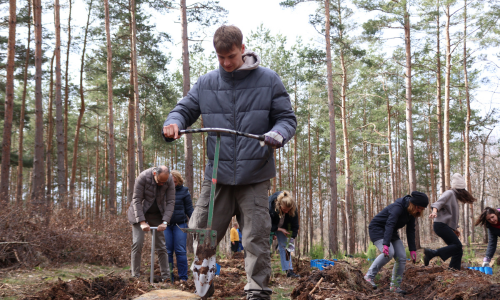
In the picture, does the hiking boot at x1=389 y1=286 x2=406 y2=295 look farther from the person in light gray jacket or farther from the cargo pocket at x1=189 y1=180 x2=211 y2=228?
the cargo pocket at x1=189 y1=180 x2=211 y2=228

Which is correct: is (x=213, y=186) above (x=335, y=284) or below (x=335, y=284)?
above

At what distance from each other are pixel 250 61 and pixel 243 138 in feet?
1.96

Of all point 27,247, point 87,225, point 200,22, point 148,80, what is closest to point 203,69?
point 148,80

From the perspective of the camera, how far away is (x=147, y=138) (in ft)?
83.2

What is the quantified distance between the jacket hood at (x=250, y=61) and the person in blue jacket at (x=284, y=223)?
4.19 metres

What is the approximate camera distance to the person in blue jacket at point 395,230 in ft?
18.5

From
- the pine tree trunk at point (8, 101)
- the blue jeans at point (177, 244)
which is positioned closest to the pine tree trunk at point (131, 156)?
the pine tree trunk at point (8, 101)

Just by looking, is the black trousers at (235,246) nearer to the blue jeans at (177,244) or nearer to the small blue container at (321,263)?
the small blue container at (321,263)

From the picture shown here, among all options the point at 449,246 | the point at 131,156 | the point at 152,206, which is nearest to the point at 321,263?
the point at 449,246

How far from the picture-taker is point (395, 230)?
598cm

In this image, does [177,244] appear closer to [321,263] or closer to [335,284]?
[335,284]

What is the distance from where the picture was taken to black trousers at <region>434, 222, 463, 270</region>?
22.1ft

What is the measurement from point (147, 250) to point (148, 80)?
36.3ft

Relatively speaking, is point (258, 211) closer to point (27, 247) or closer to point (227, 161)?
point (227, 161)
